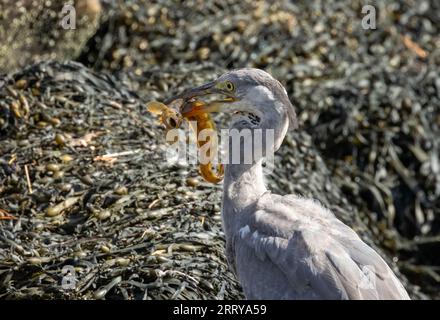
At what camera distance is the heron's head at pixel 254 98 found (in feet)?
15.3

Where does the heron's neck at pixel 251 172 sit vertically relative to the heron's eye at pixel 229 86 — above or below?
below

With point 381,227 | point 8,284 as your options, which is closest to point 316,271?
point 8,284

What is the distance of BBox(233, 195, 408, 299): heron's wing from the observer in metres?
4.17

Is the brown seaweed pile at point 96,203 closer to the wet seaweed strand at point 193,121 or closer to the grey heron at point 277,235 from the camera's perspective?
the wet seaweed strand at point 193,121

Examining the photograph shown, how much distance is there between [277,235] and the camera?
4.42 meters

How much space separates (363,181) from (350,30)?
1.87m

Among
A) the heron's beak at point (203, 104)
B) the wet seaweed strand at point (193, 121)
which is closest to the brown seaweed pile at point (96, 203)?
the wet seaweed strand at point (193, 121)

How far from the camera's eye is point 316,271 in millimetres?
4207

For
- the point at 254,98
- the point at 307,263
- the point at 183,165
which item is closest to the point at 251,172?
the point at 254,98

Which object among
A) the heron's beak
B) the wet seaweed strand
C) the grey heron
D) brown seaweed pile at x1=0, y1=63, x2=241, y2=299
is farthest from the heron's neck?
brown seaweed pile at x1=0, y1=63, x2=241, y2=299

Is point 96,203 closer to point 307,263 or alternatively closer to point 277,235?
point 277,235

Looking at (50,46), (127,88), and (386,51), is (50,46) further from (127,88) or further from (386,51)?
(386,51)

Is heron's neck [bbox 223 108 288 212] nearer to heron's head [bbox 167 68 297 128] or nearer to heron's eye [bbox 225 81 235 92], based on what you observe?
heron's head [bbox 167 68 297 128]

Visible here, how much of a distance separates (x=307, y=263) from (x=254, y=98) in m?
0.92
